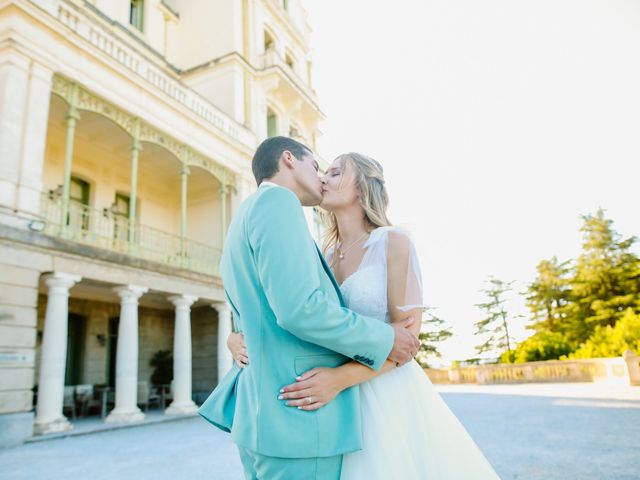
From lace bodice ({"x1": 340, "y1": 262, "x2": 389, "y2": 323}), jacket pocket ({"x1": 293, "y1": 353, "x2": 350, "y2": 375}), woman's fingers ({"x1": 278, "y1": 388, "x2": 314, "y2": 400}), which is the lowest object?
woman's fingers ({"x1": 278, "y1": 388, "x2": 314, "y2": 400})

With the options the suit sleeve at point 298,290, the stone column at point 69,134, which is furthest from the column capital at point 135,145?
the suit sleeve at point 298,290

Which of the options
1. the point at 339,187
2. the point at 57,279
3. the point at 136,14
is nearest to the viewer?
the point at 339,187

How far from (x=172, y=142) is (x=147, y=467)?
9.82 metres

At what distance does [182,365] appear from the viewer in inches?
468

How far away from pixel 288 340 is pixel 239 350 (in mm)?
499

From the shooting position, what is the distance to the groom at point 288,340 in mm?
1464

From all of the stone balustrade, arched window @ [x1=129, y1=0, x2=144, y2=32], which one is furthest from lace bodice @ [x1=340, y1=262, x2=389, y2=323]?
arched window @ [x1=129, y1=0, x2=144, y2=32]

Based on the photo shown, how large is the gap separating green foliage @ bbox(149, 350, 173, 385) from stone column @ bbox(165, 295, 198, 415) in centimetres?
346

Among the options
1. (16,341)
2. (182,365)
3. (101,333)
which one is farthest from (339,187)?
(101,333)

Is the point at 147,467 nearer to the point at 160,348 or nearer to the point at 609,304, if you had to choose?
the point at 160,348

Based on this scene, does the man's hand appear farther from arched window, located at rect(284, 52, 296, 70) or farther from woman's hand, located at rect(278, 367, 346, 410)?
arched window, located at rect(284, 52, 296, 70)

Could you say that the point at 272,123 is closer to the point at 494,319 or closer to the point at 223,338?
the point at 223,338

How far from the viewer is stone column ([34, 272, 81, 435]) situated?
820 centimetres

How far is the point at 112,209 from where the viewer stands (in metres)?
13.7
